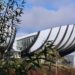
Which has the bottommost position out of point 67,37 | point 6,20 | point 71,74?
point 67,37

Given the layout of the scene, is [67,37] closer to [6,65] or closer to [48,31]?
[48,31]

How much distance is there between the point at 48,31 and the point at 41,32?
4.06ft

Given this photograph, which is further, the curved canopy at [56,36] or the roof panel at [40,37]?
the curved canopy at [56,36]

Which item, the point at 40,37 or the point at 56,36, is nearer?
the point at 40,37

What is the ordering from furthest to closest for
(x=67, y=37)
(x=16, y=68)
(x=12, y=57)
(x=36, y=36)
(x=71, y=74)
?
(x=67, y=37) → (x=36, y=36) → (x=71, y=74) → (x=12, y=57) → (x=16, y=68)

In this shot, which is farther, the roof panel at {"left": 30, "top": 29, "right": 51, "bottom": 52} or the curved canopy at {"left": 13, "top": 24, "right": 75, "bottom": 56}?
the curved canopy at {"left": 13, "top": 24, "right": 75, "bottom": 56}

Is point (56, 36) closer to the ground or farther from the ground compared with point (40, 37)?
closer to the ground

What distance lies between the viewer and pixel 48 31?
51.0 meters

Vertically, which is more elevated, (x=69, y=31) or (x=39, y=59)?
(x=39, y=59)

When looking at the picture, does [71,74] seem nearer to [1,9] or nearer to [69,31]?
[1,9]

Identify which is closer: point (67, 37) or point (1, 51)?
point (1, 51)

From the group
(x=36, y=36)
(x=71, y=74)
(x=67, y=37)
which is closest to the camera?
(x=71, y=74)

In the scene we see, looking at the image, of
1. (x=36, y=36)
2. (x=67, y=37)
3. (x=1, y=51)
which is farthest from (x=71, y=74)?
(x=67, y=37)

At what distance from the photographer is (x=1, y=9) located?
3607 millimetres
